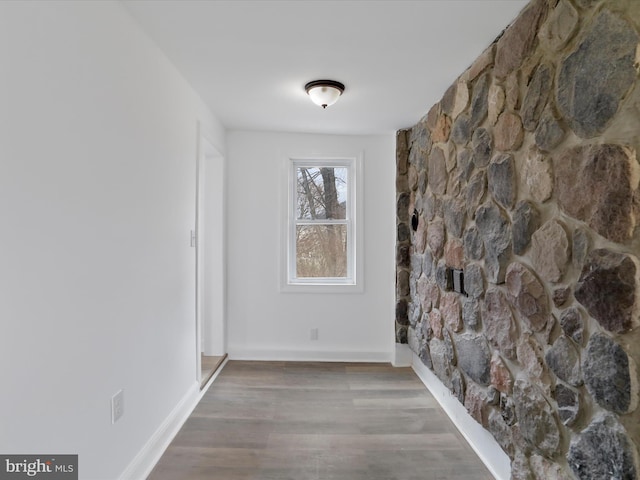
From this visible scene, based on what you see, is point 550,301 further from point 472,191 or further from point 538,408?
point 472,191

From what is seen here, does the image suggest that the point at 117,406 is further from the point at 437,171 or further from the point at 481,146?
the point at 437,171

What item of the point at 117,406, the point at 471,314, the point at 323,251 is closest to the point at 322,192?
the point at 323,251

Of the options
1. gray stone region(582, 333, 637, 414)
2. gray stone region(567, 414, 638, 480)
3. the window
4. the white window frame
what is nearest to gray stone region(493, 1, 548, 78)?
gray stone region(582, 333, 637, 414)

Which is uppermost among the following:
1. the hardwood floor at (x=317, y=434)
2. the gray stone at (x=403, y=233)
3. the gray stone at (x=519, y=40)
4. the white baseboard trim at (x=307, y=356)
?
the gray stone at (x=519, y=40)

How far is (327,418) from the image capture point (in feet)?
8.07

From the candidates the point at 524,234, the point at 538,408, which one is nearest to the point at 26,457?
the point at 538,408

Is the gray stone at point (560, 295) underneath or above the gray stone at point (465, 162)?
underneath

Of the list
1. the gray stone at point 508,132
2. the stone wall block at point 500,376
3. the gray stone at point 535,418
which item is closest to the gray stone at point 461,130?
the gray stone at point 508,132

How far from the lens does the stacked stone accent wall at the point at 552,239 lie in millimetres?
1087

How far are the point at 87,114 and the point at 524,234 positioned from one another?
1.93 m

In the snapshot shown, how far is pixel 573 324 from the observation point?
4.23ft

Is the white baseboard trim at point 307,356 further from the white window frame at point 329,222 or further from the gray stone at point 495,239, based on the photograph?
the gray stone at point 495,239

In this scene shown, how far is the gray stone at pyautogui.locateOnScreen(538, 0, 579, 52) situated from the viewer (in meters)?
1.29

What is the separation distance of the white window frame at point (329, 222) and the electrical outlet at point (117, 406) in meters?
2.08
